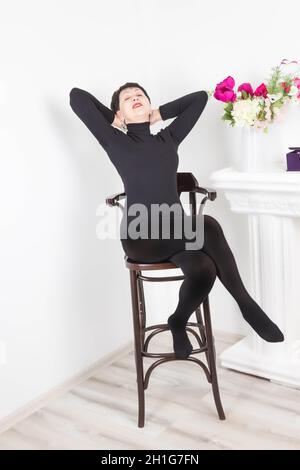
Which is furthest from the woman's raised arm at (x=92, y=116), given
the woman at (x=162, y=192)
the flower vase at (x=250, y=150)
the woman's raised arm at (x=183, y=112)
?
the flower vase at (x=250, y=150)

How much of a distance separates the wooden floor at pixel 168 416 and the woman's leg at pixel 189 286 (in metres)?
0.35

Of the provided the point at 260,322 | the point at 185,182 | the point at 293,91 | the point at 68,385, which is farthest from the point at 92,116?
the point at 68,385

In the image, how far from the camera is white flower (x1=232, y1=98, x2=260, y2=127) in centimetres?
274

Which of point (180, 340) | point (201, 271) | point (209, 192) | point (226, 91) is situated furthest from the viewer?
point (226, 91)

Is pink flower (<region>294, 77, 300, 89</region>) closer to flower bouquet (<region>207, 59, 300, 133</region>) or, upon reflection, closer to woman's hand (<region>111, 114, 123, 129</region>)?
flower bouquet (<region>207, 59, 300, 133</region>)

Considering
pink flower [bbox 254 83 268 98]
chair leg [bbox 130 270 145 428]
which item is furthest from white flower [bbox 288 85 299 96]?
chair leg [bbox 130 270 145 428]

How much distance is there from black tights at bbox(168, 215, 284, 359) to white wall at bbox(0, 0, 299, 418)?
70 centimetres

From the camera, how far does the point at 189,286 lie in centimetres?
238

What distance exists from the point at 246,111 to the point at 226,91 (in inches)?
6.7

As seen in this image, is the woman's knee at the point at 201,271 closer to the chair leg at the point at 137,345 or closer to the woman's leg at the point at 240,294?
the woman's leg at the point at 240,294

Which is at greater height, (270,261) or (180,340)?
(270,261)

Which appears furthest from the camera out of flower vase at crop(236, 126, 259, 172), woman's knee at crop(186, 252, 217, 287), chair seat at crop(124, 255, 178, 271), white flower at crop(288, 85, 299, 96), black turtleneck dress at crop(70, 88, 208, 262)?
flower vase at crop(236, 126, 259, 172)

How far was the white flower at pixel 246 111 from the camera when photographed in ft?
9.00

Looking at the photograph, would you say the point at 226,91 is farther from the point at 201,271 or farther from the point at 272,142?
the point at 201,271
